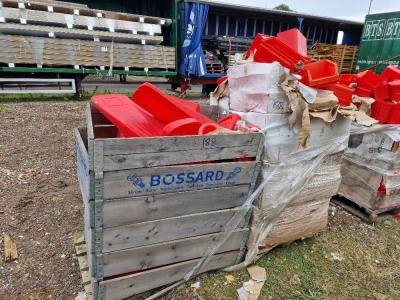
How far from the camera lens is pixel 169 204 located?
187cm

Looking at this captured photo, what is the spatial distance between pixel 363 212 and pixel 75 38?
865 centimetres

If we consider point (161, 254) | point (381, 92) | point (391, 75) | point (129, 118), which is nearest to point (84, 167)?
point (129, 118)

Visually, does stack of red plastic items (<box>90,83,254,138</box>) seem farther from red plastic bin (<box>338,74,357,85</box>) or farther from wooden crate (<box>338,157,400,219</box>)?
red plastic bin (<box>338,74,357,85</box>)

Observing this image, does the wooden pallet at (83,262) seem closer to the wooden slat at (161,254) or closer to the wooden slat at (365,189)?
the wooden slat at (161,254)

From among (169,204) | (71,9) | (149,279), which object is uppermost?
(71,9)

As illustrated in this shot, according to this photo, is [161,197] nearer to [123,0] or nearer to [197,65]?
[197,65]

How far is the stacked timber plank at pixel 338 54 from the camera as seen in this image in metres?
13.9

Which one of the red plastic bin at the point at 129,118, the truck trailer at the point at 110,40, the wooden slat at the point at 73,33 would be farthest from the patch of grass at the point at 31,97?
the red plastic bin at the point at 129,118

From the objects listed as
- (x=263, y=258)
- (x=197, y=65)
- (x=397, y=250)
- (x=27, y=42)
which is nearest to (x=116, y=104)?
(x=263, y=258)

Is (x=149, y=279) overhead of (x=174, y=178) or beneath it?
beneath

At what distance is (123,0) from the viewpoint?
10516 mm

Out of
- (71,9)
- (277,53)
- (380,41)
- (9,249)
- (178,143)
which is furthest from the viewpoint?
(380,41)

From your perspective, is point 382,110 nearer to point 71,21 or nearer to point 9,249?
point 9,249

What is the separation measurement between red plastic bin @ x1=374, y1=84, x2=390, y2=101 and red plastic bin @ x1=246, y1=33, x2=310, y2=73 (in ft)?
5.76
